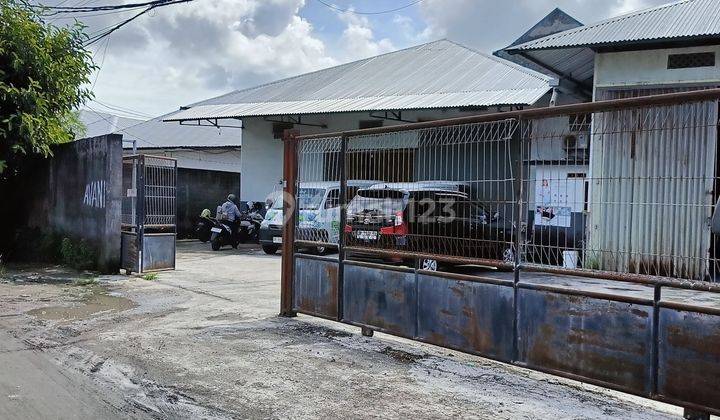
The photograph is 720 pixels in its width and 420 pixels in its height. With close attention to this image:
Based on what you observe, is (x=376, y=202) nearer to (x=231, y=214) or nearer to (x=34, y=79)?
(x=34, y=79)

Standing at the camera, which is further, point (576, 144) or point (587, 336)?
point (576, 144)

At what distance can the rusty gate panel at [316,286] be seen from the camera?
257 inches

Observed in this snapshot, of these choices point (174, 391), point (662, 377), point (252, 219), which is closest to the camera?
point (662, 377)

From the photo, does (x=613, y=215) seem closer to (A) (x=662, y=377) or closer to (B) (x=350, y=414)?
(A) (x=662, y=377)

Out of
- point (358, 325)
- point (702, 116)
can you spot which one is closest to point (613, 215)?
point (702, 116)

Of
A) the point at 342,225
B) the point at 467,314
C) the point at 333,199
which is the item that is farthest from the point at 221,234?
the point at 467,314

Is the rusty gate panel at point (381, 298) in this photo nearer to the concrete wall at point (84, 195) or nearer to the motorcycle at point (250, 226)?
the concrete wall at point (84, 195)

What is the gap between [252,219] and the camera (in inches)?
716

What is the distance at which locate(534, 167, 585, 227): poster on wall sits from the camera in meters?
4.56

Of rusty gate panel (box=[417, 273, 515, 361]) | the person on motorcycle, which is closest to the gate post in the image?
rusty gate panel (box=[417, 273, 515, 361])

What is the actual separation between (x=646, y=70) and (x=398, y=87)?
7788 mm

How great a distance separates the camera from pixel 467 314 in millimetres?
5188

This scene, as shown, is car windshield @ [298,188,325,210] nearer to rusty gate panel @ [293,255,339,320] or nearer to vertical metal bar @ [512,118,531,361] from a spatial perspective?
rusty gate panel @ [293,255,339,320]

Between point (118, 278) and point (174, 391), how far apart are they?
6.48 meters
